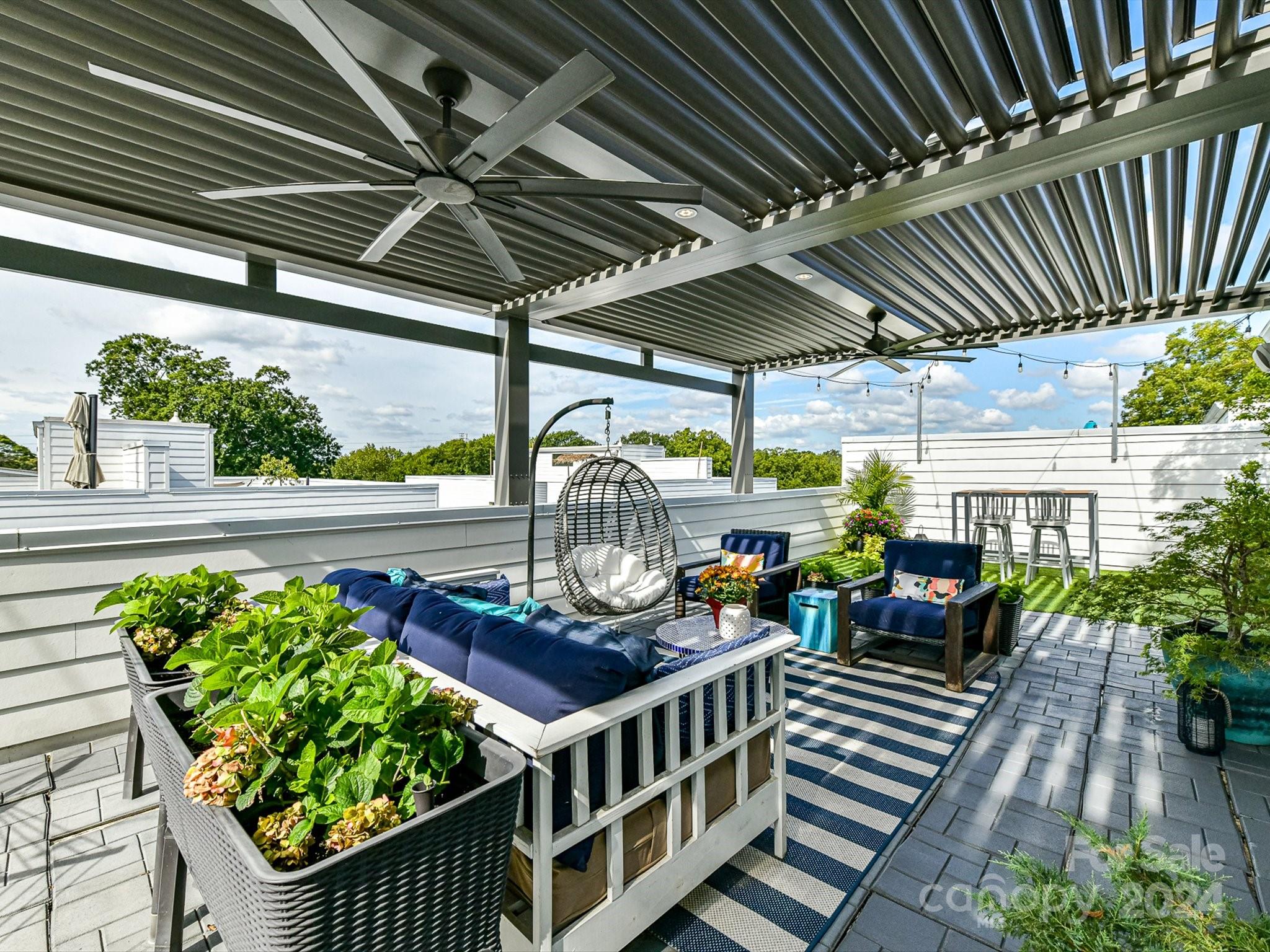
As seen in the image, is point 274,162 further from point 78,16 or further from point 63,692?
point 63,692

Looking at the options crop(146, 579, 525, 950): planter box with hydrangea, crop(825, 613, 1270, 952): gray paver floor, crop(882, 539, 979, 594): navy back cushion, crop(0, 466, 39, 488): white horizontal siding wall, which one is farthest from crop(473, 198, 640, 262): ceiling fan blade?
crop(0, 466, 39, 488): white horizontal siding wall

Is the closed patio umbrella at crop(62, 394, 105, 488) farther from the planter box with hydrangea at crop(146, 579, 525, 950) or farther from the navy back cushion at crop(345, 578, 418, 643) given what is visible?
the planter box with hydrangea at crop(146, 579, 525, 950)

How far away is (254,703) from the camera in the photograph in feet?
3.20

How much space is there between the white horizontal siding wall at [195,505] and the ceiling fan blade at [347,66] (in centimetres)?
263

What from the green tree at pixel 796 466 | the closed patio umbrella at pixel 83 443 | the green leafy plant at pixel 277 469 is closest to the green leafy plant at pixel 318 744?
the closed patio umbrella at pixel 83 443

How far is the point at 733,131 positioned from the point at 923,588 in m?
3.49

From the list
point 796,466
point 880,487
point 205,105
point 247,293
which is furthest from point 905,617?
point 796,466

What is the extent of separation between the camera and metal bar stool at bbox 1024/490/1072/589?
6.65m

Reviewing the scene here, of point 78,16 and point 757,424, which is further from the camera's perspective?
point 757,424

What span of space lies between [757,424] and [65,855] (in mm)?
7720

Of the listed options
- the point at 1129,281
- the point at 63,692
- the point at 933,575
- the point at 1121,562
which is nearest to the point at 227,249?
the point at 63,692

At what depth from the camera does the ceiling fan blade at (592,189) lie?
2248 millimetres

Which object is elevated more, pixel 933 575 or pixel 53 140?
pixel 53 140

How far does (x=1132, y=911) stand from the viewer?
936mm
